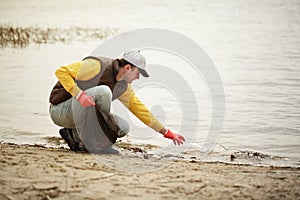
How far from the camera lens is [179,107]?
754 cm

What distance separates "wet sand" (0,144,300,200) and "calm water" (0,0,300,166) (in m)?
1.74

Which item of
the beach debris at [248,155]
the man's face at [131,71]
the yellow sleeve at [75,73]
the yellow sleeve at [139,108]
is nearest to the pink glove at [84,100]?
the yellow sleeve at [75,73]

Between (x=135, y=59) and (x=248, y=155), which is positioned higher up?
(x=135, y=59)

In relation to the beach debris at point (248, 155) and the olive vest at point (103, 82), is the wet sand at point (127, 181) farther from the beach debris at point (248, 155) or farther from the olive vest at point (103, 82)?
the beach debris at point (248, 155)

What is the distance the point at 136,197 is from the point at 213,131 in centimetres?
337

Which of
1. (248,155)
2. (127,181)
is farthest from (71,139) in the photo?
(248,155)

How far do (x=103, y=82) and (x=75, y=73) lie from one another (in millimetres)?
272

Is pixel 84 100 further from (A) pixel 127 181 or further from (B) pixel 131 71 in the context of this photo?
(A) pixel 127 181

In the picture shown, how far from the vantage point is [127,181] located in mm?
3580

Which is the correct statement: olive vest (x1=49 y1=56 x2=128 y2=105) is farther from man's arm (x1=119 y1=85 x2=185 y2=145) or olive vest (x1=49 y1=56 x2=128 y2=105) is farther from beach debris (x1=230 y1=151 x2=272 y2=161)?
beach debris (x1=230 y1=151 x2=272 y2=161)

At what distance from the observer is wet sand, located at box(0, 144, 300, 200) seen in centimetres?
332

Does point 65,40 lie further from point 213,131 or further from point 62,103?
point 62,103

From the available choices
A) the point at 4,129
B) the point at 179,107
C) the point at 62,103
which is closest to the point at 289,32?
the point at 179,107

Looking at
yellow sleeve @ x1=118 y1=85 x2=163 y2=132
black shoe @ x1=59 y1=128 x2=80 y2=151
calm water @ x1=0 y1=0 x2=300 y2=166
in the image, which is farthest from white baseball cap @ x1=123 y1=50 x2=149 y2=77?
calm water @ x1=0 y1=0 x2=300 y2=166
